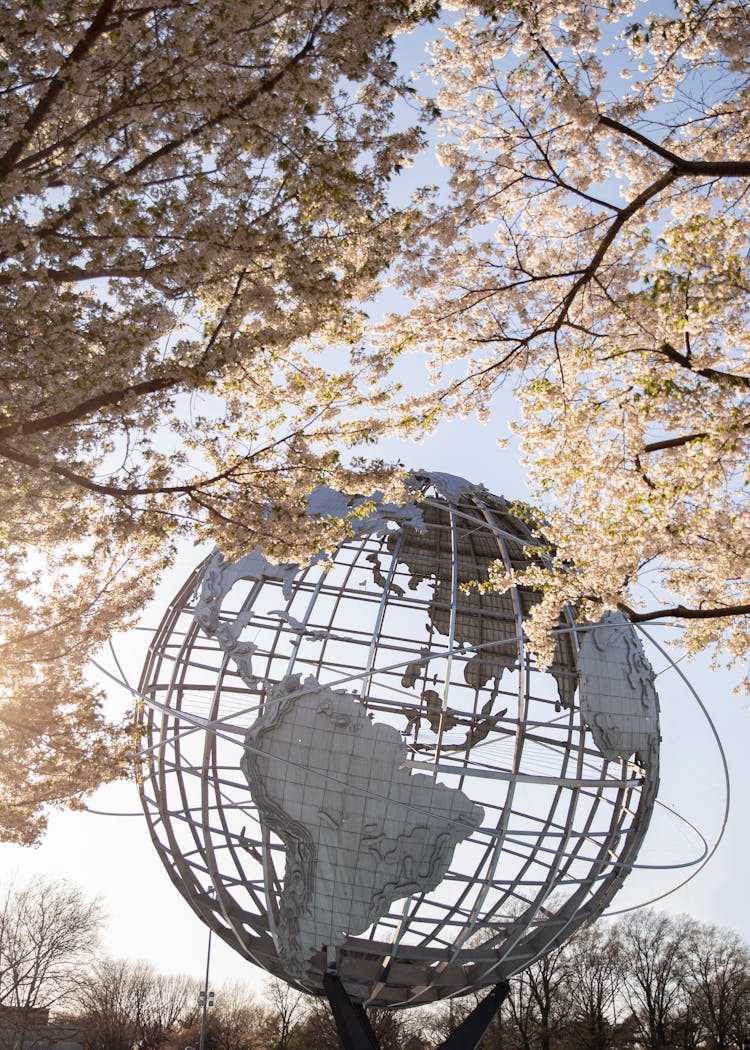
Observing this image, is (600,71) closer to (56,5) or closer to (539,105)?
Result: (539,105)

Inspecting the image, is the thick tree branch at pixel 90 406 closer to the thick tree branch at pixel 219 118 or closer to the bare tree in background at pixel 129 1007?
the thick tree branch at pixel 219 118

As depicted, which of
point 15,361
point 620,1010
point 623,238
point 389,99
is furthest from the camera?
point 620,1010

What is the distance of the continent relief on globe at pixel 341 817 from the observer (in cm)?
859

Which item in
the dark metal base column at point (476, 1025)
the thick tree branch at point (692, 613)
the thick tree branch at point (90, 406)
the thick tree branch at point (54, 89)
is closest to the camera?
the thick tree branch at point (54, 89)

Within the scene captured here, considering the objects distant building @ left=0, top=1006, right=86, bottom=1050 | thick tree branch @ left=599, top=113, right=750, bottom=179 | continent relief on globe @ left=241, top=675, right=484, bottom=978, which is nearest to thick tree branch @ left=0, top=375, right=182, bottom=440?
continent relief on globe @ left=241, top=675, right=484, bottom=978

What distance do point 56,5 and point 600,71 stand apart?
5.62 metres

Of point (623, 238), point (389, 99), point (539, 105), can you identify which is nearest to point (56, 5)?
point (389, 99)

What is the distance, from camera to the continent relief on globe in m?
8.59

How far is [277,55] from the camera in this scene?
6496 mm

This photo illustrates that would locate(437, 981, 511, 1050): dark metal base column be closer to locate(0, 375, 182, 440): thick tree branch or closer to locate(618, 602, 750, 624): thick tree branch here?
locate(618, 602, 750, 624): thick tree branch

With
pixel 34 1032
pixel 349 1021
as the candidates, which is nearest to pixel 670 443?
pixel 349 1021

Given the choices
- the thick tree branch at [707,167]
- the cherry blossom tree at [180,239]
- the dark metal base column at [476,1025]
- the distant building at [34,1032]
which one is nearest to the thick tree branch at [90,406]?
the cherry blossom tree at [180,239]

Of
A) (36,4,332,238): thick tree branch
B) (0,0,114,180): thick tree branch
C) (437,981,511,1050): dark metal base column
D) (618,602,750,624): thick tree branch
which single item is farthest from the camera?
(437,981,511,1050): dark metal base column

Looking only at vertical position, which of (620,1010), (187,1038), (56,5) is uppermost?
(56,5)
